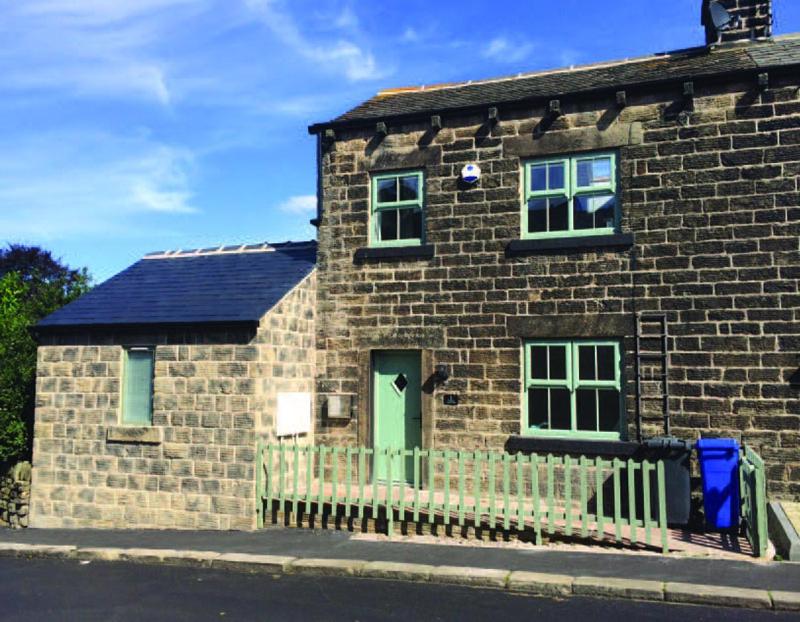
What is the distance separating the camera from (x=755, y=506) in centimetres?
741

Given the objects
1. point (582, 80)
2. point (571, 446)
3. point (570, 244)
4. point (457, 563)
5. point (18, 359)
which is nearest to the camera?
point (457, 563)

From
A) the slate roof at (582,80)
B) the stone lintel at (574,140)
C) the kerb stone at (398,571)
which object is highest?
the slate roof at (582,80)

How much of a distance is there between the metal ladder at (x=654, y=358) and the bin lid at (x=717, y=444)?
872 millimetres

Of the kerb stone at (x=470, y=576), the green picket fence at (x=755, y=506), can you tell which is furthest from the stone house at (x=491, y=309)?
the kerb stone at (x=470, y=576)

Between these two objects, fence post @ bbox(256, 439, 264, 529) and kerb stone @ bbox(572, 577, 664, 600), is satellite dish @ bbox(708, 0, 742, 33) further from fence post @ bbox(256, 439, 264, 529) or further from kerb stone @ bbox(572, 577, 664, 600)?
fence post @ bbox(256, 439, 264, 529)

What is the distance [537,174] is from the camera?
10.8 metres

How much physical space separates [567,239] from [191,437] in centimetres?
609

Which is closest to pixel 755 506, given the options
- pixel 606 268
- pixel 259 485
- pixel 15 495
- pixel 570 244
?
pixel 606 268

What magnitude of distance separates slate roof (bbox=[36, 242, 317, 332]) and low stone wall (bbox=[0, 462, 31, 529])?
233 centimetres

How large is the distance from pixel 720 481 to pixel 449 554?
11.4 feet

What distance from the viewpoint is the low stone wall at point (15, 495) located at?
447 inches

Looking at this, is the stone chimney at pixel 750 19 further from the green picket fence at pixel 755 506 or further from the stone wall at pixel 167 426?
the stone wall at pixel 167 426

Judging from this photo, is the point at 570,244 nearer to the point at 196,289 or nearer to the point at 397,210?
the point at 397,210

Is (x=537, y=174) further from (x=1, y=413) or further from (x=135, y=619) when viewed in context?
(x=1, y=413)
